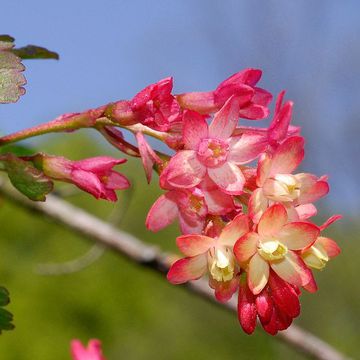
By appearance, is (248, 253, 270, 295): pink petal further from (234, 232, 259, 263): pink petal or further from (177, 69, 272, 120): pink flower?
(177, 69, 272, 120): pink flower

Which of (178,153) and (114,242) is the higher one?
(178,153)

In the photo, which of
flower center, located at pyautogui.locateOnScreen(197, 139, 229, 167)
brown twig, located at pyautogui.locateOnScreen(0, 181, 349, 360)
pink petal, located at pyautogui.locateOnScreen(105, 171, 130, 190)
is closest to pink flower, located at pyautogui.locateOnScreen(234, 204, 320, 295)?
flower center, located at pyautogui.locateOnScreen(197, 139, 229, 167)

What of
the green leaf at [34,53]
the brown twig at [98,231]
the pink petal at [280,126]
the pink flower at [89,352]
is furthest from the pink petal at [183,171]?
the brown twig at [98,231]

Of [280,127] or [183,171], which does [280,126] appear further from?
[183,171]

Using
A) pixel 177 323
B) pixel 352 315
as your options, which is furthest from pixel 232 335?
pixel 352 315

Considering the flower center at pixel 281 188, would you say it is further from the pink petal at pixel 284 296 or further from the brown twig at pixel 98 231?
the brown twig at pixel 98 231

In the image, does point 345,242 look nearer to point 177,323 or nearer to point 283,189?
point 177,323
